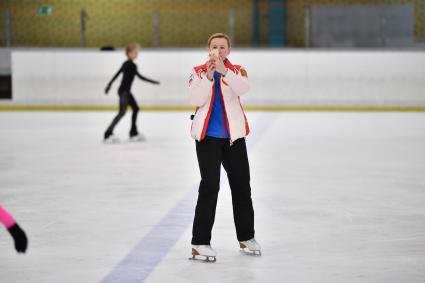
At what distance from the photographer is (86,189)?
7688mm

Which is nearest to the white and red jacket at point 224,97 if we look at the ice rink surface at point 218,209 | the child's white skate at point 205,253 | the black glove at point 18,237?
the child's white skate at point 205,253

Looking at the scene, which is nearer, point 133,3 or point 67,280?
point 67,280

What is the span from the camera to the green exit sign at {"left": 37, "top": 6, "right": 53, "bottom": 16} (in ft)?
63.5

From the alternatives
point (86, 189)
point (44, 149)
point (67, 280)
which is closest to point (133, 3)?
point (44, 149)

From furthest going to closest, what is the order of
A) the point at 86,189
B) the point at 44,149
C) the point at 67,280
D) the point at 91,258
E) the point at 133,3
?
the point at 133,3 → the point at 44,149 → the point at 86,189 → the point at 91,258 → the point at 67,280

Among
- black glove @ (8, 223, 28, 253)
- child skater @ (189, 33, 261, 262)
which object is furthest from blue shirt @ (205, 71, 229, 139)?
black glove @ (8, 223, 28, 253)

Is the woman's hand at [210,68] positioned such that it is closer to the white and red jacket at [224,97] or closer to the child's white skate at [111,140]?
the white and red jacket at [224,97]

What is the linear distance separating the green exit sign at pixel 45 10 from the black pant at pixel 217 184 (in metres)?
15.1

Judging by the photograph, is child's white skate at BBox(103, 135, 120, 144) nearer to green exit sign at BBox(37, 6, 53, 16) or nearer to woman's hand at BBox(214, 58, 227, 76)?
woman's hand at BBox(214, 58, 227, 76)

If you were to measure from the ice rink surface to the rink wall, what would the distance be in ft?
16.3

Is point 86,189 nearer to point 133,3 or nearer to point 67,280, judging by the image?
point 67,280

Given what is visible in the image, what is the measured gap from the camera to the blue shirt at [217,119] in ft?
15.9

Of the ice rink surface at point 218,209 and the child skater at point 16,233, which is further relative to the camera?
the ice rink surface at point 218,209

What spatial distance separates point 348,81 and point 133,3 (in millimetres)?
6414
